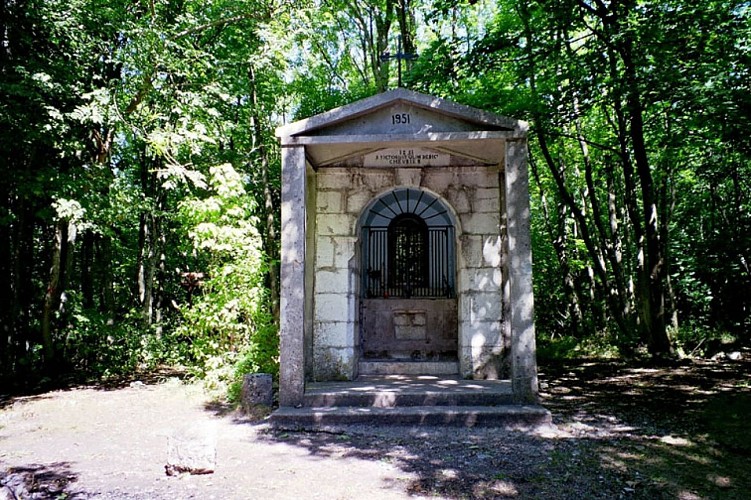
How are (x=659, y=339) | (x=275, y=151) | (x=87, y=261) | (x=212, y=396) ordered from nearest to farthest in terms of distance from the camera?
1. (x=212, y=396)
2. (x=659, y=339)
3. (x=87, y=261)
4. (x=275, y=151)

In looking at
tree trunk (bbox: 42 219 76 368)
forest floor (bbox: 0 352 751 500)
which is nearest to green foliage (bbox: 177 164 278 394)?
forest floor (bbox: 0 352 751 500)

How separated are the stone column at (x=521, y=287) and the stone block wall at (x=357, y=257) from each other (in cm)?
162

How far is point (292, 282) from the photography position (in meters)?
6.09

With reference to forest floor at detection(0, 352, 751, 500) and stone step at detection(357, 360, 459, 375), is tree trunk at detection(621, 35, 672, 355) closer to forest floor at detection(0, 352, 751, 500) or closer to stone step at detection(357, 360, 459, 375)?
forest floor at detection(0, 352, 751, 500)

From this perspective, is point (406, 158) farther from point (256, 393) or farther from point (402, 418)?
point (256, 393)

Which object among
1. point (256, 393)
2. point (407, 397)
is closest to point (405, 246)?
point (407, 397)

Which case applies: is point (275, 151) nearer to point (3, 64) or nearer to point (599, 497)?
point (3, 64)

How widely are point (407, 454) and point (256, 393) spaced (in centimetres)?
242

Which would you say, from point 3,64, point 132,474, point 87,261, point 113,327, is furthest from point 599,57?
point 87,261

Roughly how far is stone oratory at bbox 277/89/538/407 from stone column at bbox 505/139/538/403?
0.01 metres

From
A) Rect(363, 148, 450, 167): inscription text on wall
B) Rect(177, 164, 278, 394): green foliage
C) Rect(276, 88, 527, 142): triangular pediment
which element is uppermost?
Rect(276, 88, 527, 142): triangular pediment

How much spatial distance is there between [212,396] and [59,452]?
2599 mm

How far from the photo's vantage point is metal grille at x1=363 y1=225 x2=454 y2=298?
341 inches

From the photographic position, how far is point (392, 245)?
8859 mm
